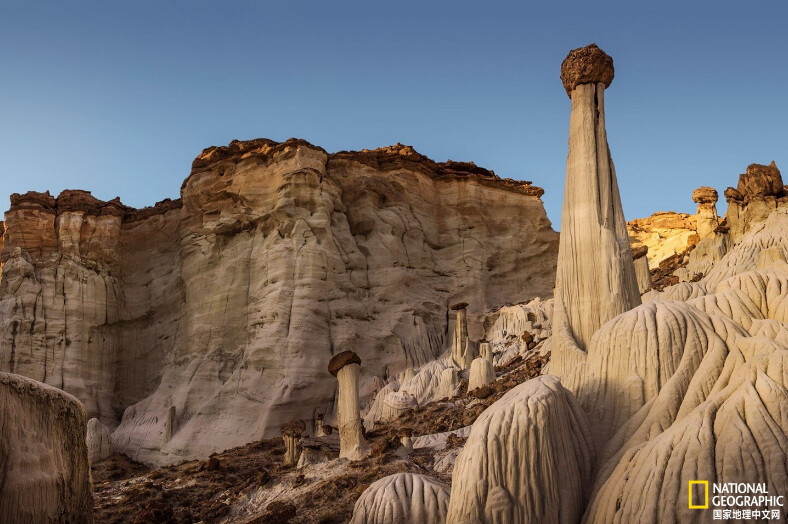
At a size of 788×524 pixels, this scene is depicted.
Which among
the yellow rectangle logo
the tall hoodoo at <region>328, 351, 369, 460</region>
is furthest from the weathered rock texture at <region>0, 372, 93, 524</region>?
the yellow rectangle logo

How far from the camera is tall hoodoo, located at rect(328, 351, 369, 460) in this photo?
917 inches

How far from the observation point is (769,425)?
1083 cm

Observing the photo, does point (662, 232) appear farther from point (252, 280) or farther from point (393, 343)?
point (252, 280)

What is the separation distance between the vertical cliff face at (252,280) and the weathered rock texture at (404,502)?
760 inches

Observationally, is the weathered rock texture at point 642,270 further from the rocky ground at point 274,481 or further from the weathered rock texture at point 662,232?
the weathered rock texture at point 662,232

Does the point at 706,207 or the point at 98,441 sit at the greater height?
the point at 706,207

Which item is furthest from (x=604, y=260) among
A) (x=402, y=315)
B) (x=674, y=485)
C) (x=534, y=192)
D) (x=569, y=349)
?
(x=534, y=192)

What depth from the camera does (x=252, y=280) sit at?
131 ft

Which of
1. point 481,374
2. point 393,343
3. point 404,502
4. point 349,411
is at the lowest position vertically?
point 404,502

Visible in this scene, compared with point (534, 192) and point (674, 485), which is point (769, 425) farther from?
point (534, 192)

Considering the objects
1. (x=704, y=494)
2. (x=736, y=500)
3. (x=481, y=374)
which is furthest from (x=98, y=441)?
(x=736, y=500)

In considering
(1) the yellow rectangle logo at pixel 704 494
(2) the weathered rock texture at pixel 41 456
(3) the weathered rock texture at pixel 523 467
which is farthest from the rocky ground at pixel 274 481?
(1) the yellow rectangle logo at pixel 704 494

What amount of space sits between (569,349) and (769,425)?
8.18m

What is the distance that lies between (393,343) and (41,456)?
25.0 m
